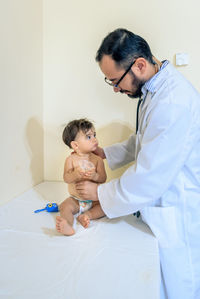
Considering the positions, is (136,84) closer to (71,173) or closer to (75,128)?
(75,128)

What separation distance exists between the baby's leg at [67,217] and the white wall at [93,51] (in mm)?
524

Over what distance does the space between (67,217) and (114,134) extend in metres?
0.72

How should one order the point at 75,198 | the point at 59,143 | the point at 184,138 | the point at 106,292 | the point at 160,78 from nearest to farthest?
the point at 106,292, the point at 184,138, the point at 160,78, the point at 75,198, the point at 59,143

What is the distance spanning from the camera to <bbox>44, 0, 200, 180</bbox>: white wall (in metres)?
1.36

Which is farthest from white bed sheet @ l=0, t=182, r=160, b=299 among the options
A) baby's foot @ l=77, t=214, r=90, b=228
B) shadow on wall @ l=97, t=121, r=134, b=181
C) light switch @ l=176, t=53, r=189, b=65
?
light switch @ l=176, t=53, r=189, b=65

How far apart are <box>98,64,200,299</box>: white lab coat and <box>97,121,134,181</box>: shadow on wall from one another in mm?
586

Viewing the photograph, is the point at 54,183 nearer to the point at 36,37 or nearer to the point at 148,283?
the point at 36,37

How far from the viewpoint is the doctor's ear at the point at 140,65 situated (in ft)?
2.86

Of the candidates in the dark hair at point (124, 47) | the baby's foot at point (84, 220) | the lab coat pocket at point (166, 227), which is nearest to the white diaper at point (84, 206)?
the baby's foot at point (84, 220)

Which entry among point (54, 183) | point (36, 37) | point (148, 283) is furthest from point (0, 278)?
point (36, 37)

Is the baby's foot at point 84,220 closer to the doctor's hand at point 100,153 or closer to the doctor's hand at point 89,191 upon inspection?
the doctor's hand at point 89,191

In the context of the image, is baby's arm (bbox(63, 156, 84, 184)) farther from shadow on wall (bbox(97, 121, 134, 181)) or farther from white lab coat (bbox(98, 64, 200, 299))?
shadow on wall (bbox(97, 121, 134, 181))

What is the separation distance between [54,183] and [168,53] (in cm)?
115

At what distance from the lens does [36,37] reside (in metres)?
1.46
